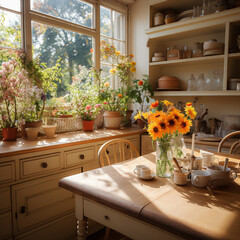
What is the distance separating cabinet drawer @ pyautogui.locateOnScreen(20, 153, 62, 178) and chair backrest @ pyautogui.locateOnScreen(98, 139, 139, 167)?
0.40m

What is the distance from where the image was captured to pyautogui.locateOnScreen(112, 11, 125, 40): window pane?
11.5 ft

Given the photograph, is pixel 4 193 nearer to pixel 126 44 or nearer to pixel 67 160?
pixel 67 160

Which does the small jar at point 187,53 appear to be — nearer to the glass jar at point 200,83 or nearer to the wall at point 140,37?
the glass jar at point 200,83

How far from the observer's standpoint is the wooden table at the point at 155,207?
85 cm

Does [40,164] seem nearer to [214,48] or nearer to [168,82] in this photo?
[168,82]

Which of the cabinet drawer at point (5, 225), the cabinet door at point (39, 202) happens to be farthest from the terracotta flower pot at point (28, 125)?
the cabinet drawer at point (5, 225)

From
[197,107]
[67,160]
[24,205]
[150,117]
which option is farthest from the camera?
[197,107]

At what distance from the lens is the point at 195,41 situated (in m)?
3.13

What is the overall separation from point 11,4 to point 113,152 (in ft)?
5.93

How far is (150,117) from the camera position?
4.15 ft

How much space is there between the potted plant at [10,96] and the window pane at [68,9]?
81cm

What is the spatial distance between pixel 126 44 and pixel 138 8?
54 centimetres

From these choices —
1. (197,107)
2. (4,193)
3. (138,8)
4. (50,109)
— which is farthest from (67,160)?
(138,8)

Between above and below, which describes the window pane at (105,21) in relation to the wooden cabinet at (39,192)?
above
